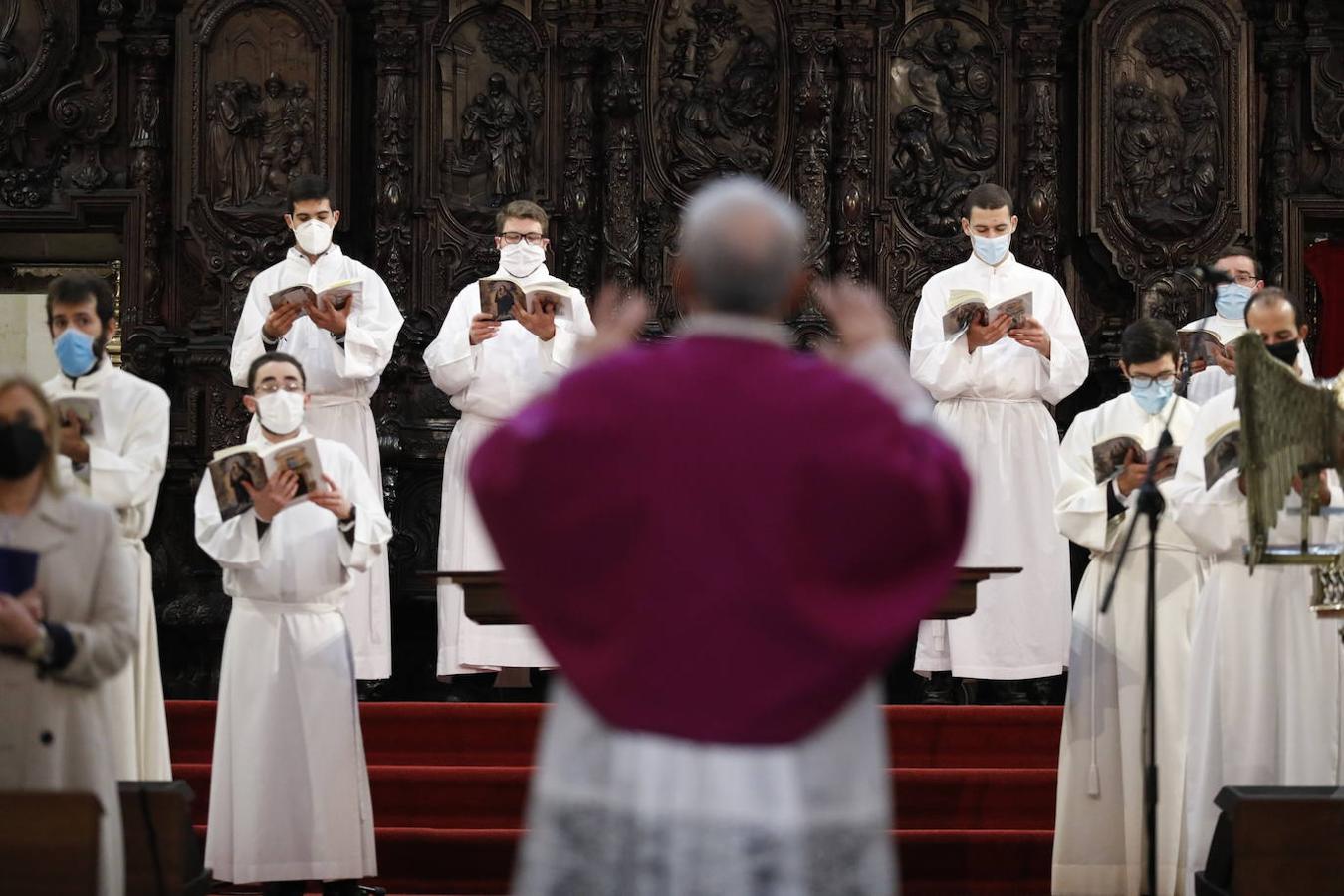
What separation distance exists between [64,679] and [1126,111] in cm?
726

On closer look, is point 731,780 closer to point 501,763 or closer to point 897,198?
point 501,763

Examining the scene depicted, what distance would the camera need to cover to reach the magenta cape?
323 centimetres

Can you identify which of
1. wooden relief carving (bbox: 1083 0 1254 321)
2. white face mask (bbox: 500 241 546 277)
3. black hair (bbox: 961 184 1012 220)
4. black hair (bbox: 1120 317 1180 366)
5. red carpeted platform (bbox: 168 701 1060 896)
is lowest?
red carpeted platform (bbox: 168 701 1060 896)

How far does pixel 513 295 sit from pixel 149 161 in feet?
9.87

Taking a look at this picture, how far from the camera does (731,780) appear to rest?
3271mm

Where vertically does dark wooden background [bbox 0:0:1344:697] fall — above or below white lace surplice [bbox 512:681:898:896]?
above

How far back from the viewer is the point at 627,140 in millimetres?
10188

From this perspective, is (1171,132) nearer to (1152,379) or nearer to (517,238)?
(1152,379)

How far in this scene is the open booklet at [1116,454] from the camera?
6734mm

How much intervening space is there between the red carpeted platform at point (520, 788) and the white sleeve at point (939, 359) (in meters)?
1.56

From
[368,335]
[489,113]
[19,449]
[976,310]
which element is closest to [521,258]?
[368,335]

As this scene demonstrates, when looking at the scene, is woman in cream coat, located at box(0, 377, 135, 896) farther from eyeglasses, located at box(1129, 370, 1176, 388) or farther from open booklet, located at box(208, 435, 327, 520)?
eyeglasses, located at box(1129, 370, 1176, 388)

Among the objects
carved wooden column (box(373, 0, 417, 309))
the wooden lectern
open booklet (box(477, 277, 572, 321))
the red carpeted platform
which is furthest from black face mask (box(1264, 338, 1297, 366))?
carved wooden column (box(373, 0, 417, 309))

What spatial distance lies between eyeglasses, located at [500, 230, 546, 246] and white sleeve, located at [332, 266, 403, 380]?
63 cm
